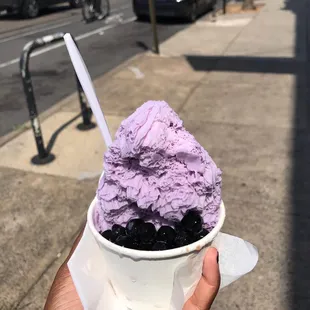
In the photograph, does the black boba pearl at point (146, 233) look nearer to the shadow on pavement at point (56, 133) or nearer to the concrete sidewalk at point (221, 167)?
the concrete sidewalk at point (221, 167)

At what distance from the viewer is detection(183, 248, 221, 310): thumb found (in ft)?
4.49

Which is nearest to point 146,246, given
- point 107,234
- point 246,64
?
point 107,234

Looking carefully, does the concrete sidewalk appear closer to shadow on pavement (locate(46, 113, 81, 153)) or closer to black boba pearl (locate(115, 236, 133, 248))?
shadow on pavement (locate(46, 113, 81, 153))

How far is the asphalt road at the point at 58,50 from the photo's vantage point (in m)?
6.96

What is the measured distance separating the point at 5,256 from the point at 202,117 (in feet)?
10.6

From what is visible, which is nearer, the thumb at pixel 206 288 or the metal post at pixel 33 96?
the thumb at pixel 206 288

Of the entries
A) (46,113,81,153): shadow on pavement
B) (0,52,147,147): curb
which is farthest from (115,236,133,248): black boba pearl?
(0,52,147,147): curb

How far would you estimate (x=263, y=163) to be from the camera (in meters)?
4.36

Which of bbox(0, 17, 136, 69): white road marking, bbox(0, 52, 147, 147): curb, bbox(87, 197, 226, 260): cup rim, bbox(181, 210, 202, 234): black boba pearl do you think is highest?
bbox(181, 210, 202, 234): black boba pearl

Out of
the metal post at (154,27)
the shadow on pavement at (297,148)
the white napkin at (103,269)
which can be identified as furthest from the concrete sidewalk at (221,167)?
the white napkin at (103,269)

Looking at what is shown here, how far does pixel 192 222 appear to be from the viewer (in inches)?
53.2

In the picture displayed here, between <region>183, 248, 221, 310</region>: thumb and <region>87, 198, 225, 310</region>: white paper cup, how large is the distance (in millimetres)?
30

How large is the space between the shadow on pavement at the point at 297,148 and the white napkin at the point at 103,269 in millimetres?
1419

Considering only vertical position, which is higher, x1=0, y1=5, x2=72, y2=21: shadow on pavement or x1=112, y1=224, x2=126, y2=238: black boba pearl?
x1=112, y1=224, x2=126, y2=238: black boba pearl
